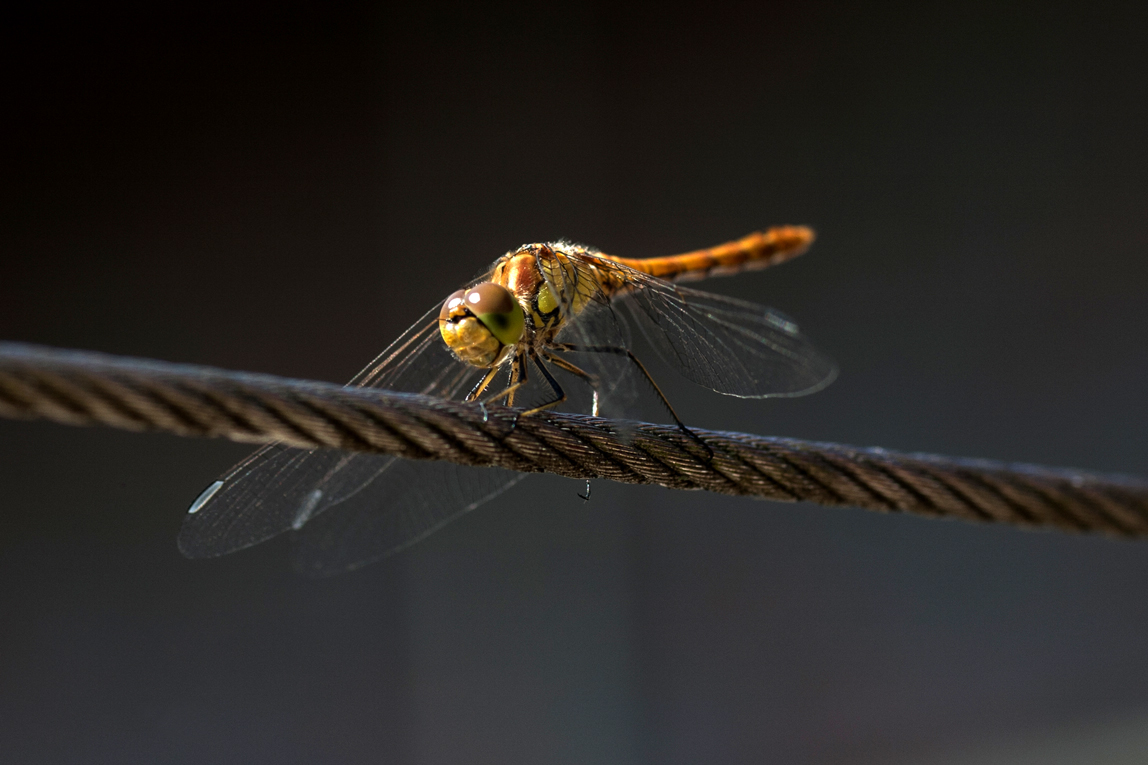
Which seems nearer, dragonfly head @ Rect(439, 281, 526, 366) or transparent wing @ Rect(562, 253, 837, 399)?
dragonfly head @ Rect(439, 281, 526, 366)

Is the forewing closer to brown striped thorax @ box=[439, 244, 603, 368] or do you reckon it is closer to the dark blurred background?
brown striped thorax @ box=[439, 244, 603, 368]

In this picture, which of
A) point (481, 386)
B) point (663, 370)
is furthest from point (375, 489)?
point (663, 370)

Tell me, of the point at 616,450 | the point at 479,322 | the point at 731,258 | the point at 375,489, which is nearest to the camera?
the point at 616,450

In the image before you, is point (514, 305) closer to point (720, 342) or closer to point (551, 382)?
point (551, 382)

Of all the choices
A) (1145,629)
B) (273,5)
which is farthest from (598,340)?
(1145,629)

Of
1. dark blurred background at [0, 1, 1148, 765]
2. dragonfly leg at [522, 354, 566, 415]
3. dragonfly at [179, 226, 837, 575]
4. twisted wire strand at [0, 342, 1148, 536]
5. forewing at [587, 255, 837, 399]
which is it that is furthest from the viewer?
dark blurred background at [0, 1, 1148, 765]

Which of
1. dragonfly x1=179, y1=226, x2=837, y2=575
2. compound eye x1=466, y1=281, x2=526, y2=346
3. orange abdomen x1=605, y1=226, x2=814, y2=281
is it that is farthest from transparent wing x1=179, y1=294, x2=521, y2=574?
orange abdomen x1=605, y1=226, x2=814, y2=281
